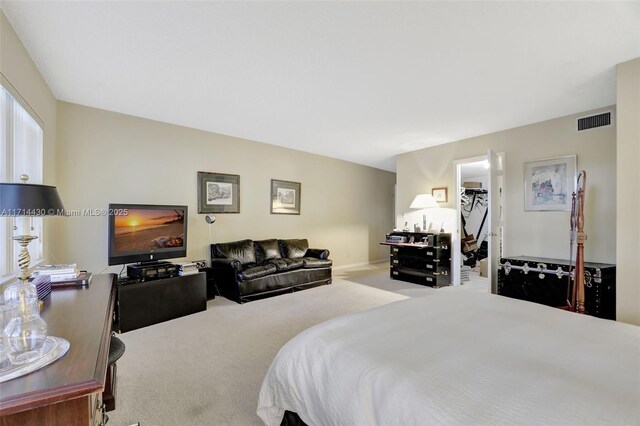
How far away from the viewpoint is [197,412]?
1.89m

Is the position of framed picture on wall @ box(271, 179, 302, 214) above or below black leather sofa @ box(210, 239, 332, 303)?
above

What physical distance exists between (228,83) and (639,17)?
11.3 ft

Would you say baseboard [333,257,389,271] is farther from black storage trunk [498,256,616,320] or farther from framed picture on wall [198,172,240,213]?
black storage trunk [498,256,616,320]

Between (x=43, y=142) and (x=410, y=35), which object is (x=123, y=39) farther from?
(x=410, y=35)

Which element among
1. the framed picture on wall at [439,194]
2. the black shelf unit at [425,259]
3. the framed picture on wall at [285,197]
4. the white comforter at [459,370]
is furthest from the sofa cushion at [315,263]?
the white comforter at [459,370]

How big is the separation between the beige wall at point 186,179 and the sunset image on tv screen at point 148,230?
1.45 ft

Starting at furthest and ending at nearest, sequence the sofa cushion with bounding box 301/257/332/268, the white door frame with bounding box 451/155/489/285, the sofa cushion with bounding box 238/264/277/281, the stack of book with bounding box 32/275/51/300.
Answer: the white door frame with bounding box 451/155/489/285 → the sofa cushion with bounding box 301/257/332/268 → the sofa cushion with bounding box 238/264/277/281 → the stack of book with bounding box 32/275/51/300

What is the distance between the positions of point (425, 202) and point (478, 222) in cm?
310

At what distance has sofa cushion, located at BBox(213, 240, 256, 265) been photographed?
476 centimetres

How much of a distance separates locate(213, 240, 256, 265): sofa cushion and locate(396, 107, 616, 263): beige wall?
3.83 meters

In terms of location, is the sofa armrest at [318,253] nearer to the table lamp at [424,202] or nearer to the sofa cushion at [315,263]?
the sofa cushion at [315,263]

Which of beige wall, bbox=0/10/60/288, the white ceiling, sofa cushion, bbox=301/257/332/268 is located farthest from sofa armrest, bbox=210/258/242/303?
the white ceiling

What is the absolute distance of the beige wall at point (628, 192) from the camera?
2625 millimetres

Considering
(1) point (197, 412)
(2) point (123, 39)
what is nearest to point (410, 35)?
(2) point (123, 39)
